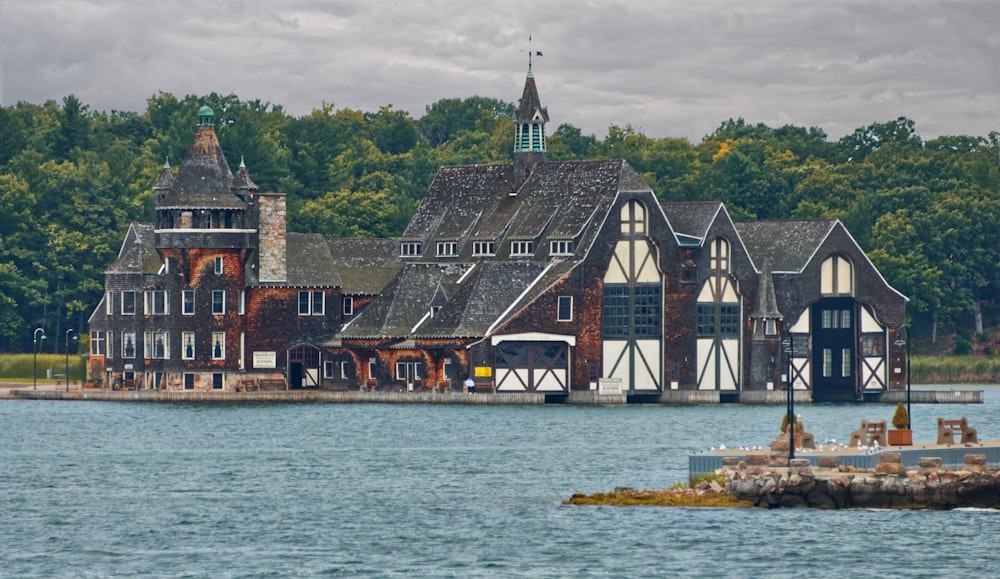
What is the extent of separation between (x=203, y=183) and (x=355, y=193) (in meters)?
39.4

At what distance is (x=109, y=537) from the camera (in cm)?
6369

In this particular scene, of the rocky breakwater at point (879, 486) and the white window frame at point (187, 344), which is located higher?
the white window frame at point (187, 344)

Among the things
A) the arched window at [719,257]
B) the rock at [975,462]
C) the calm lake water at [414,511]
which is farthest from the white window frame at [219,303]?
the rock at [975,462]

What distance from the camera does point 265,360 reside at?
126 meters

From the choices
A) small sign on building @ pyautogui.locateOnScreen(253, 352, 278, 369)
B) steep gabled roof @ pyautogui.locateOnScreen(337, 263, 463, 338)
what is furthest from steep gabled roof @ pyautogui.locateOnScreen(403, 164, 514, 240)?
small sign on building @ pyautogui.locateOnScreen(253, 352, 278, 369)

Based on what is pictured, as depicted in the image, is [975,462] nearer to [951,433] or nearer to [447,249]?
[951,433]

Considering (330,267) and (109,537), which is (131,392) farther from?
(109,537)

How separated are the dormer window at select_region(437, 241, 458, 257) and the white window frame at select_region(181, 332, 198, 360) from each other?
15990 millimetres

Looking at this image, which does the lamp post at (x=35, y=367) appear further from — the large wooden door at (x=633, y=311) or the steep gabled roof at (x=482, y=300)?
the large wooden door at (x=633, y=311)

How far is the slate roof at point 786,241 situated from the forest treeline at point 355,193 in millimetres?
27851

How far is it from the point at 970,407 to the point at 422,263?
1238 inches

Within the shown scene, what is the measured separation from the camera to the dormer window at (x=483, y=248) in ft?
422

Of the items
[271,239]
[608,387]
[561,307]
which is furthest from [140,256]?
[608,387]

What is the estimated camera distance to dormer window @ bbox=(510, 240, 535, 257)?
12569cm
